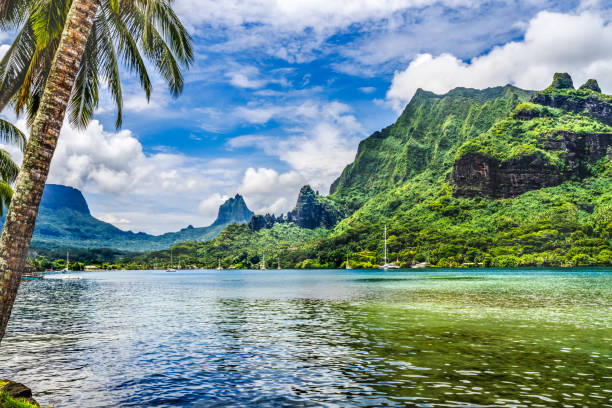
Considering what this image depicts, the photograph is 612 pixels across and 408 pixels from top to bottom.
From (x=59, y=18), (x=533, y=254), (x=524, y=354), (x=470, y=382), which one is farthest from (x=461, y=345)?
(x=533, y=254)

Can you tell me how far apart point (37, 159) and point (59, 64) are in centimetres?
243

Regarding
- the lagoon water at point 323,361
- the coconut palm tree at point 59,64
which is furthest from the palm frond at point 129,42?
the lagoon water at point 323,361

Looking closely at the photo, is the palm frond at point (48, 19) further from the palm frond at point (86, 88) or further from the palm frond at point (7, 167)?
the palm frond at point (7, 167)

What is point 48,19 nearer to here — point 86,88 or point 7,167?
point 86,88

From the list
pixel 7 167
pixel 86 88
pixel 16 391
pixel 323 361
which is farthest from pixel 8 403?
pixel 7 167

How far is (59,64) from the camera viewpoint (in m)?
9.89

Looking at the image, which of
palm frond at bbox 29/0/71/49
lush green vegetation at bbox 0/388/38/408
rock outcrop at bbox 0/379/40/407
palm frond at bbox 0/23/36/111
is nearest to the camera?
lush green vegetation at bbox 0/388/38/408

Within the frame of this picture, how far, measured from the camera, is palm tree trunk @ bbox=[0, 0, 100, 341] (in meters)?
8.95

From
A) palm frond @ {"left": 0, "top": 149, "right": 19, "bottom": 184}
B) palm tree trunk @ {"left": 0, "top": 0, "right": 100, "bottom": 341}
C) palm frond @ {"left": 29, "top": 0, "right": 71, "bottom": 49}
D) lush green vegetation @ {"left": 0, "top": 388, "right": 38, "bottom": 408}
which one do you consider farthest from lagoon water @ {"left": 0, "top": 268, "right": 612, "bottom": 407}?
palm frond @ {"left": 29, "top": 0, "right": 71, "bottom": 49}

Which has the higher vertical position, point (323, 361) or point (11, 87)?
point (11, 87)

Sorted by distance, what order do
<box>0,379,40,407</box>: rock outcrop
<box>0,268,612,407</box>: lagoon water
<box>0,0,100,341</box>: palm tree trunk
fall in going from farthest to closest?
<box>0,268,612,407</box>: lagoon water → <box>0,379,40,407</box>: rock outcrop → <box>0,0,100,341</box>: palm tree trunk

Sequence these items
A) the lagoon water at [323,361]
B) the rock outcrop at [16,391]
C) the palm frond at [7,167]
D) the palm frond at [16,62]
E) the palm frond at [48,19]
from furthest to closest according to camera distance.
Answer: the palm frond at [7,167]
the palm frond at [16,62]
the palm frond at [48,19]
the lagoon water at [323,361]
the rock outcrop at [16,391]

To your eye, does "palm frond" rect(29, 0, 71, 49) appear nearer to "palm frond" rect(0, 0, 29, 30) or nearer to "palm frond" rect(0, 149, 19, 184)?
"palm frond" rect(0, 0, 29, 30)

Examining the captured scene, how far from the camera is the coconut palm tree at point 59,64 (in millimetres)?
9086
